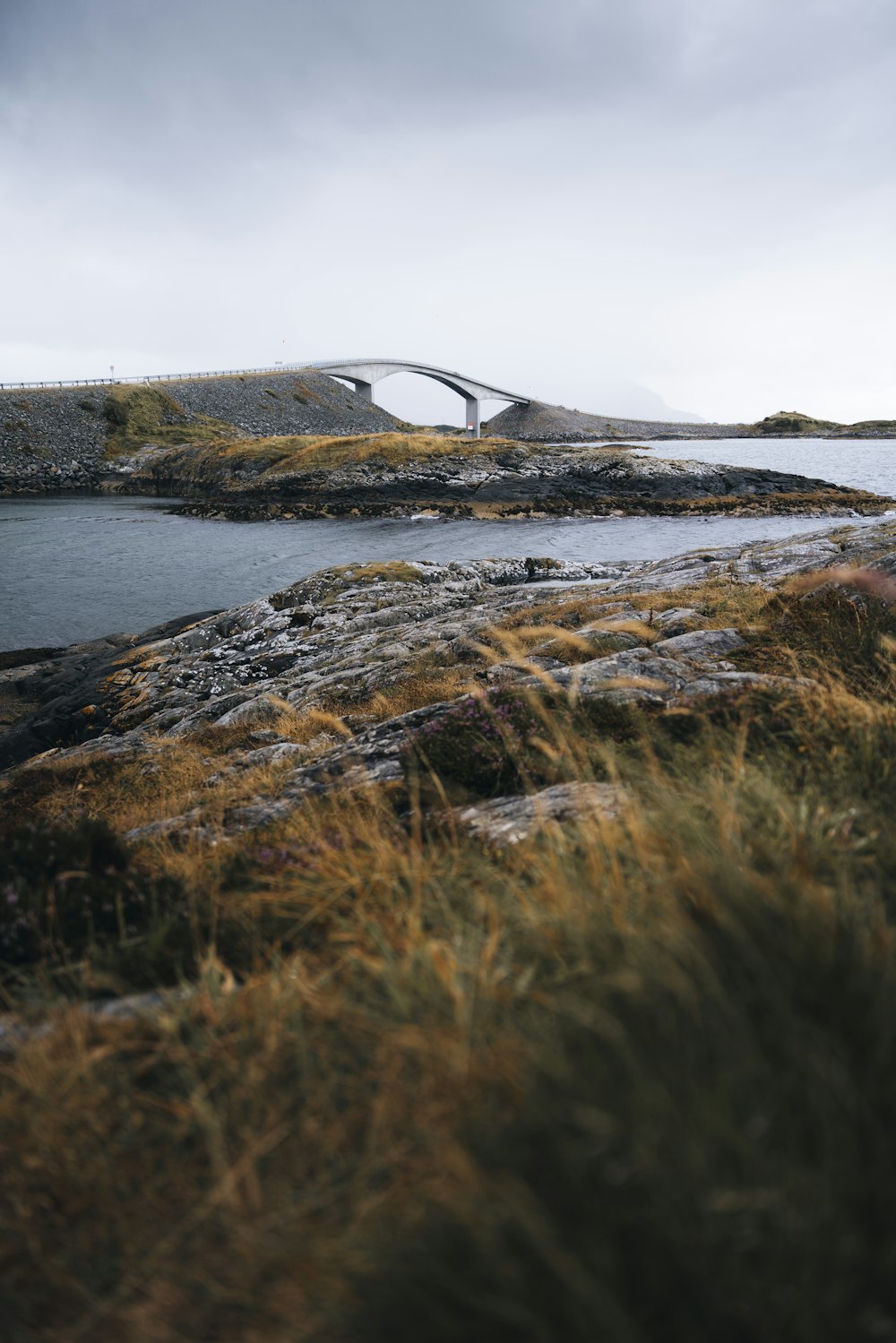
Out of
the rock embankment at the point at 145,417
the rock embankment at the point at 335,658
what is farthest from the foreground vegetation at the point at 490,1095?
the rock embankment at the point at 145,417

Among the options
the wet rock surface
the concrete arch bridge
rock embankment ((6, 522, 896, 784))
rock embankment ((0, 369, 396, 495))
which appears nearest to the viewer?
the wet rock surface

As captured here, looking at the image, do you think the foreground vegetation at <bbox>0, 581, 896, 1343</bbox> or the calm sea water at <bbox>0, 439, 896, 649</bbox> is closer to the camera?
the foreground vegetation at <bbox>0, 581, 896, 1343</bbox>

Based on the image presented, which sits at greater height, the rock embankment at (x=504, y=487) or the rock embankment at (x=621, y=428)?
the rock embankment at (x=621, y=428)

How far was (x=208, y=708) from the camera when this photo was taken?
42.2ft

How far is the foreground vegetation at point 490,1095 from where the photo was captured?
135 cm

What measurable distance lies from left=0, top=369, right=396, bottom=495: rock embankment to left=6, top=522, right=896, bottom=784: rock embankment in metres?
65.1

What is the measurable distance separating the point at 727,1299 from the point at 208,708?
1255 centimetres

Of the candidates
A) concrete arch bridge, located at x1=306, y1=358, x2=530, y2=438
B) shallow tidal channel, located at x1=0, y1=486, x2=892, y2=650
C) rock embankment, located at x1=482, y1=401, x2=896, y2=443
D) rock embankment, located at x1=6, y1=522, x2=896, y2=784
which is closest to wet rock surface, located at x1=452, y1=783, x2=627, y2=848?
rock embankment, located at x1=6, y1=522, x2=896, y2=784

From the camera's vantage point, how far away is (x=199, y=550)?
128ft

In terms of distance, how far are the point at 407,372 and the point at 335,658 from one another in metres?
141

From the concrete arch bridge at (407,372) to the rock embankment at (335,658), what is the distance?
112359 millimetres

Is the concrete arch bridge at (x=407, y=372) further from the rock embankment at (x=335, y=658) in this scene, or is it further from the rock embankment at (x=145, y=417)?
the rock embankment at (x=335, y=658)

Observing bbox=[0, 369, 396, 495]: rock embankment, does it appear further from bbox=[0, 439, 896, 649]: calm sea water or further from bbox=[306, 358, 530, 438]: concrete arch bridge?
bbox=[0, 439, 896, 649]: calm sea water

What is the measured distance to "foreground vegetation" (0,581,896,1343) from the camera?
1.35m
